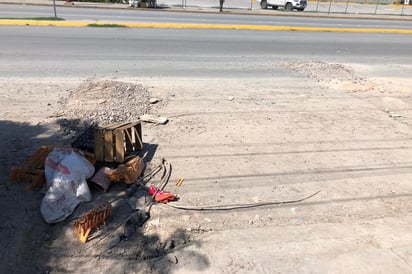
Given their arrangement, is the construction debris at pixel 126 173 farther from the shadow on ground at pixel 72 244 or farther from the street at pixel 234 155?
the shadow on ground at pixel 72 244

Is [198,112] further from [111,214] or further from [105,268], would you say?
[105,268]

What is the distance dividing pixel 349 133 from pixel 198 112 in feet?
9.15

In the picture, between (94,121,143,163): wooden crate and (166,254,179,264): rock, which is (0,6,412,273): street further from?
(94,121,143,163): wooden crate

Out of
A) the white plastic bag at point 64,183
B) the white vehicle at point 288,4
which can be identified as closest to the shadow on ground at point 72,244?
the white plastic bag at point 64,183

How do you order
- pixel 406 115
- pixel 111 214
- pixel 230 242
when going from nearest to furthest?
pixel 230 242, pixel 111 214, pixel 406 115

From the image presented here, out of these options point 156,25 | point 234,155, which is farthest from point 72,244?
point 156,25

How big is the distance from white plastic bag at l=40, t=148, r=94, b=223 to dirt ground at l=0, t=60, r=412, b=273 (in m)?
0.12

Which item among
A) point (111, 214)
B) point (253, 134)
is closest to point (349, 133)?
point (253, 134)

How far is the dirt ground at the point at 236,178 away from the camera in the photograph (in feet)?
13.3

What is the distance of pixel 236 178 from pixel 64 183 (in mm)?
2216

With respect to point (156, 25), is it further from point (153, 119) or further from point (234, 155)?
point (234, 155)

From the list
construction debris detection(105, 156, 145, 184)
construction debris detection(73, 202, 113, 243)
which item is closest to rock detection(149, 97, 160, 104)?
construction debris detection(105, 156, 145, 184)

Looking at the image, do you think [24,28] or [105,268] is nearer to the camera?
[105,268]

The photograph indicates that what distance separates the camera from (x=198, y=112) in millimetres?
7832
